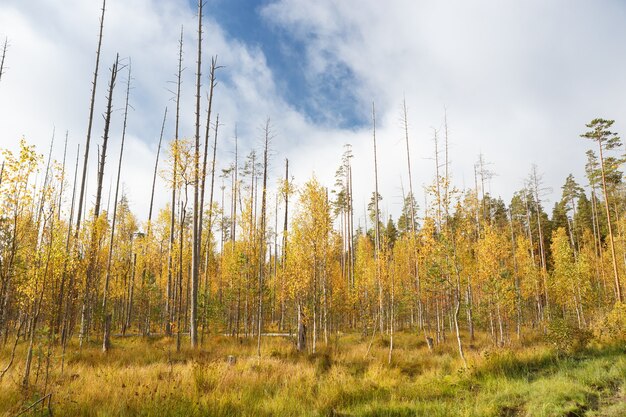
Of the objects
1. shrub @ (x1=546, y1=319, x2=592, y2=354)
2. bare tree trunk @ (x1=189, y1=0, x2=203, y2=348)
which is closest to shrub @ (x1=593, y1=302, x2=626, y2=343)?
shrub @ (x1=546, y1=319, x2=592, y2=354)

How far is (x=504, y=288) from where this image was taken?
53.3 ft

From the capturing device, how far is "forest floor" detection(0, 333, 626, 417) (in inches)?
233

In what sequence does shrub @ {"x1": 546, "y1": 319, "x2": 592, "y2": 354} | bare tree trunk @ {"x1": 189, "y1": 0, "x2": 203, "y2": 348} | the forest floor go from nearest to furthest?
1. the forest floor
2. shrub @ {"x1": 546, "y1": 319, "x2": 592, "y2": 354}
3. bare tree trunk @ {"x1": 189, "y1": 0, "x2": 203, "y2": 348}

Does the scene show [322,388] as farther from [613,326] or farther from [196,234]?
[613,326]

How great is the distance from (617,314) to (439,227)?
952 cm

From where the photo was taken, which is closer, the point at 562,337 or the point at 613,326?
the point at 562,337

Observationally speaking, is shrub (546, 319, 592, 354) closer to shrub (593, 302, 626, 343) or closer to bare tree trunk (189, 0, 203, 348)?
shrub (593, 302, 626, 343)

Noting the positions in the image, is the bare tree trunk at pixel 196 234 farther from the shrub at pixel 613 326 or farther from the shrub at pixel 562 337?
the shrub at pixel 613 326

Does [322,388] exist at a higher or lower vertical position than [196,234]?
lower

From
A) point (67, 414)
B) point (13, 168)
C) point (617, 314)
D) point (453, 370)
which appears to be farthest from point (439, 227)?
point (13, 168)

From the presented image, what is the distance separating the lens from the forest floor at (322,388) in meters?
5.92

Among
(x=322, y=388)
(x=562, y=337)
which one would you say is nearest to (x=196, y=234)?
(x=322, y=388)

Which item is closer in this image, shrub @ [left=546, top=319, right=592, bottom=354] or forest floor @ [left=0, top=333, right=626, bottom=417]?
forest floor @ [left=0, top=333, right=626, bottom=417]

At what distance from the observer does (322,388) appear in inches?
301
